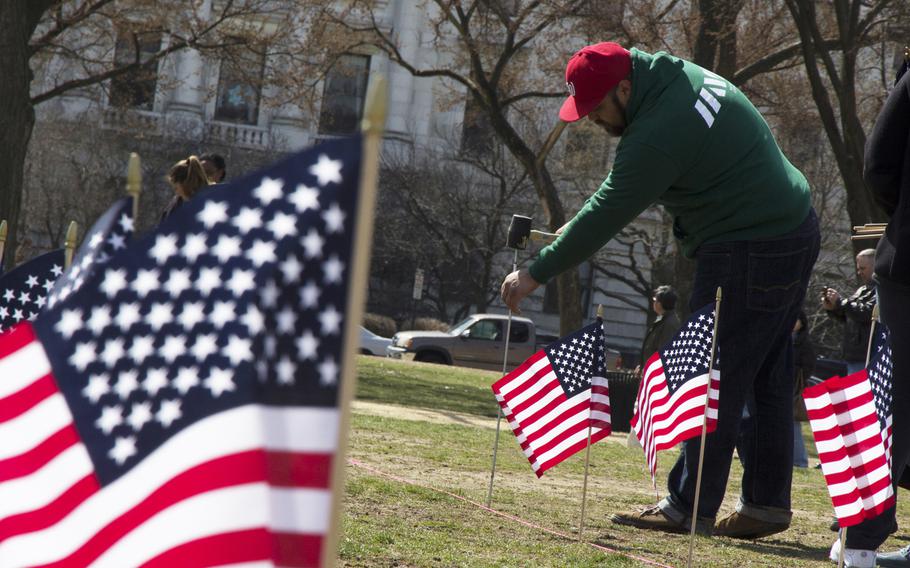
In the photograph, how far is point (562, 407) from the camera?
19.8ft

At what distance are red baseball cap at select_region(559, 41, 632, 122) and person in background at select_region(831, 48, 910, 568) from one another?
3.30 ft

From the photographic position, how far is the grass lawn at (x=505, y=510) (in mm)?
4738

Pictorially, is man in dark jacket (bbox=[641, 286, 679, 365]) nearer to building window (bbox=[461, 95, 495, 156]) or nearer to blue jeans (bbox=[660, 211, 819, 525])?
blue jeans (bbox=[660, 211, 819, 525])

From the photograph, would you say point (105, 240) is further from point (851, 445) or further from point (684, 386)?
point (684, 386)

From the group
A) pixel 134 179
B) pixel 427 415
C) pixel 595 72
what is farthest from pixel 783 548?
pixel 427 415

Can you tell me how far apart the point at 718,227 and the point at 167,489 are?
342 cm

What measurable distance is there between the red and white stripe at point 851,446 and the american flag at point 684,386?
992 mm

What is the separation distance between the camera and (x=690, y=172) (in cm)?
501

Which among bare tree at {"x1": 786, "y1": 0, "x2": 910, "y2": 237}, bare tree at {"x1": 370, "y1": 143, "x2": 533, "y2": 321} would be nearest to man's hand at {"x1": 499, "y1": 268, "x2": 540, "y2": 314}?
bare tree at {"x1": 786, "y1": 0, "x2": 910, "y2": 237}

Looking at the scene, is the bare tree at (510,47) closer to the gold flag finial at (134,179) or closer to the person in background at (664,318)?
the person in background at (664,318)

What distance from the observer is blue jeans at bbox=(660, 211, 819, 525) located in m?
5.18

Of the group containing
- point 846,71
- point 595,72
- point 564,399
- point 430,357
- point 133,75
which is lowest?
point 430,357

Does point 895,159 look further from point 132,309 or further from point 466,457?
point 466,457

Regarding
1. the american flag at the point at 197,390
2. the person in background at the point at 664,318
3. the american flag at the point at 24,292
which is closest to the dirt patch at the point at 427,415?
the person in background at the point at 664,318
